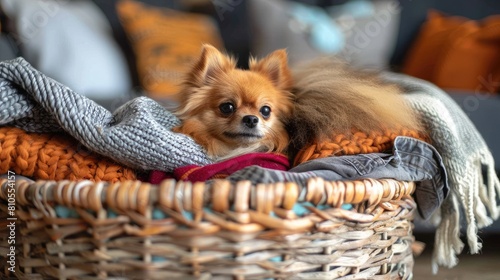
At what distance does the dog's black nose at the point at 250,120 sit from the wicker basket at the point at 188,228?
0.33m

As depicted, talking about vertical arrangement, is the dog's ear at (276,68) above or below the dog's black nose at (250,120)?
above

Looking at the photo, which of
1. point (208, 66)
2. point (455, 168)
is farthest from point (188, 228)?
point (455, 168)

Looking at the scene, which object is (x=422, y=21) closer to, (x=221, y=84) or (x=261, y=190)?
(x=221, y=84)

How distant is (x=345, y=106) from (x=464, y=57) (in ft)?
3.34

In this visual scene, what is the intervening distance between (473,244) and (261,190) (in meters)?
0.67

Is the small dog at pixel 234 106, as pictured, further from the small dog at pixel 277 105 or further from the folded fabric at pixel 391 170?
the folded fabric at pixel 391 170

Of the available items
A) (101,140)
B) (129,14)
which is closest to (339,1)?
(129,14)

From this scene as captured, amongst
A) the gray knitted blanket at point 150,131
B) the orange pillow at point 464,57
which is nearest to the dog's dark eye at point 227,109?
the gray knitted blanket at point 150,131

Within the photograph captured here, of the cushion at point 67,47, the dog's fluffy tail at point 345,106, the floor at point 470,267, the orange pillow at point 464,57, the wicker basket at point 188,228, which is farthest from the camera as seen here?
the cushion at point 67,47

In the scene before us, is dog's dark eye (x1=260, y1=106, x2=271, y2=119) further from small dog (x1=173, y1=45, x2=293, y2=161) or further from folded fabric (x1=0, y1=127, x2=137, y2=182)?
folded fabric (x1=0, y1=127, x2=137, y2=182)

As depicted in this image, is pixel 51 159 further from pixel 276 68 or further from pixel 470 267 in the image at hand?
pixel 470 267

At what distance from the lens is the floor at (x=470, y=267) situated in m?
1.59

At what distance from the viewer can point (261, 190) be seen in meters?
0.84

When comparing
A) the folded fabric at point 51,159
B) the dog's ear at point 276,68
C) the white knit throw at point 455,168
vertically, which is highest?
the dog's ear at point 276,68
